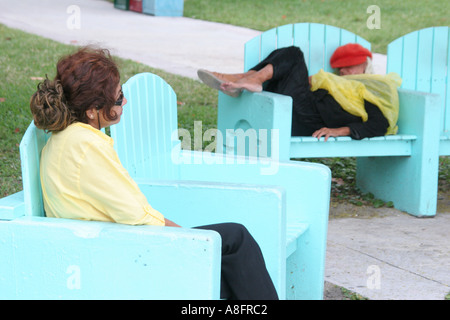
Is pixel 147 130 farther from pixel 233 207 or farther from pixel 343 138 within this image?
pixel 343 138

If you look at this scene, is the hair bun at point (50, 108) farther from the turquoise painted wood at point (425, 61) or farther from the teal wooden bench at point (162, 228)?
the turquoise painted wood at point (425, 61)

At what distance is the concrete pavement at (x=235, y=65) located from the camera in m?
3.69

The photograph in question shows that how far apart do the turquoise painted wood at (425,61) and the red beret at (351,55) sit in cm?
28

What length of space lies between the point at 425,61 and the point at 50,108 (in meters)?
3.77

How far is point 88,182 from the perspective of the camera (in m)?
2.36

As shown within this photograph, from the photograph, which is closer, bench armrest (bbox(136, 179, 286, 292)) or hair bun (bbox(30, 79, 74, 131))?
hair bun (bbox(30, 79, 74, 131))

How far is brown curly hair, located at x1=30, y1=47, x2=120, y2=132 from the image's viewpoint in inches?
94.1

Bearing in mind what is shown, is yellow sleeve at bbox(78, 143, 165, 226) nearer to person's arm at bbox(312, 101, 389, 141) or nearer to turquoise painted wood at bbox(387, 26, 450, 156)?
person's arm at bbox(312, 101, 389, 141)

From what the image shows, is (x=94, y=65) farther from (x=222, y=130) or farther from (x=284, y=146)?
(x=222, y=130)

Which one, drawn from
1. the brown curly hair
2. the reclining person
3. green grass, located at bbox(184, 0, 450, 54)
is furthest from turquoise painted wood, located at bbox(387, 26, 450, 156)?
green grass, located at bbox(184, 0, 450, 54)

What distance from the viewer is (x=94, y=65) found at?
8.13ft

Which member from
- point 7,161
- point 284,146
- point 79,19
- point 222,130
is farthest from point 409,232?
point 79,19

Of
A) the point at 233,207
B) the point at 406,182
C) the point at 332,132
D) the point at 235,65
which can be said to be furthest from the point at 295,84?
the point at 235,65
